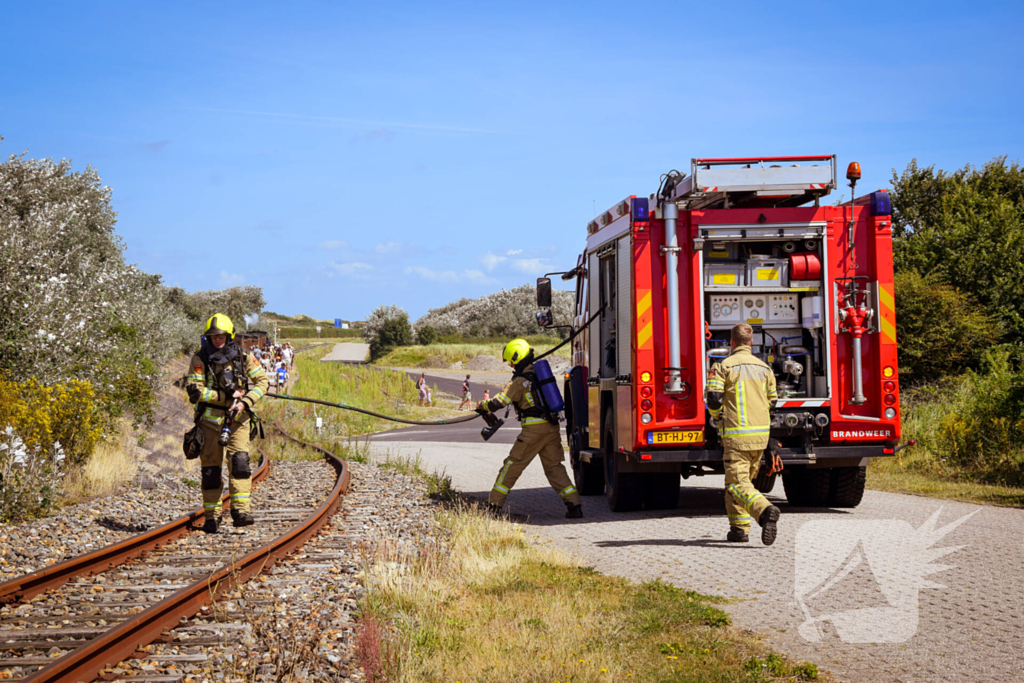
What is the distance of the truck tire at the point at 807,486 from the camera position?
1135 cm

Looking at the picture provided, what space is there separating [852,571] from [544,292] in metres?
6.00

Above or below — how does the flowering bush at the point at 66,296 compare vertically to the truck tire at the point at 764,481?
above

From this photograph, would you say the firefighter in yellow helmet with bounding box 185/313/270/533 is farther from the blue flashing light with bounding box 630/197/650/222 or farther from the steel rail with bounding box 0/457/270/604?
the blue flashing light with bounding box 630/197/650/222

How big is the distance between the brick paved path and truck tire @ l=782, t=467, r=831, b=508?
0.27 metres

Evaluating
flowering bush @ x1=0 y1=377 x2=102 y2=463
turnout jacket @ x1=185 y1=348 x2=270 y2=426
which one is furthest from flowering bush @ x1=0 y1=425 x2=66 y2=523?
turnout jacket @ x1=185 y1=348 x2=270 y2=426

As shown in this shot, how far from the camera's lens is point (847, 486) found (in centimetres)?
1111

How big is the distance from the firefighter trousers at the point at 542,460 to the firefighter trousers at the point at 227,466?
274 cm

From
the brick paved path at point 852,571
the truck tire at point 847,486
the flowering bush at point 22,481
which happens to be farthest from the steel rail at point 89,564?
the truck tire at point 847,486

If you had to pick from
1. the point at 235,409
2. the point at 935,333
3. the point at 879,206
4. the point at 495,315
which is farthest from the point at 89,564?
the point at 495,315

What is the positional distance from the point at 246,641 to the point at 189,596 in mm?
1026

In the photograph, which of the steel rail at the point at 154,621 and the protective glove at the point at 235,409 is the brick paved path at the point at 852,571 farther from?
the protective glove at the point at 235,409

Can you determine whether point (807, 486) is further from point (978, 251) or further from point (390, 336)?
point (390, 336)

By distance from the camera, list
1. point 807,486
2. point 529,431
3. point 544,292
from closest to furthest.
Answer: point 529,431 < point 807,486 < point 544,292

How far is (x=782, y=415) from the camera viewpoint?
10219 mm
